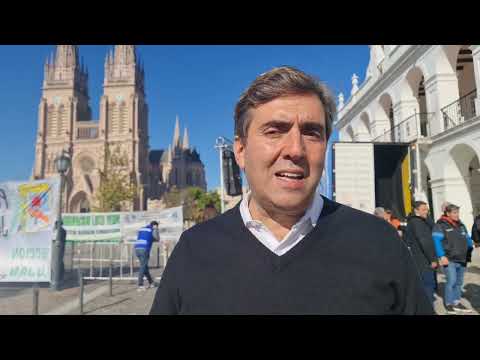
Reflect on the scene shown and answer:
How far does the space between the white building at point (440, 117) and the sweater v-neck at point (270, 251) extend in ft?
31.1

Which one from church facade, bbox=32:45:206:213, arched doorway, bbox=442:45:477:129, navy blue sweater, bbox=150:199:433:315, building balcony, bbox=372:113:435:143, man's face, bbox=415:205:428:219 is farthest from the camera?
church facade, bbox=32:45:206:213

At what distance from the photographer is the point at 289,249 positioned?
1282mm

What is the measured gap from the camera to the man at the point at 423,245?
5141 mm

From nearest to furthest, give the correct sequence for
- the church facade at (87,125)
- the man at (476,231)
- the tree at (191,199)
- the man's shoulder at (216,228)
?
the man's shoulder at (216,228) < the man at (476,231) < the tree at (191,199) < the church facade at (87,125)

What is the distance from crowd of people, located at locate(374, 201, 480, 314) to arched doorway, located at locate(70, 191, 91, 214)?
6678cm

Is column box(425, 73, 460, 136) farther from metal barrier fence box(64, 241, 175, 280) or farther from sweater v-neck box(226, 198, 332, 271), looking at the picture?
sweater v-neck box(226, 198, 332, 271)

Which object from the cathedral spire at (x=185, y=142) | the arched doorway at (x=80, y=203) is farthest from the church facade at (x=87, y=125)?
the cathedral spire at (x=185, y=142)

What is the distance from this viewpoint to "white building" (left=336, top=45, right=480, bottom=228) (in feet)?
35.3

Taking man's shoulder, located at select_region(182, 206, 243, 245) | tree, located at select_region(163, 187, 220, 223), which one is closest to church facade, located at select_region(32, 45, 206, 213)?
tree, located at select_region(163, 187, 220, 223)

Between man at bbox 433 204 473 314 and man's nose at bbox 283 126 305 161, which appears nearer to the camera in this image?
man's nose at bbox 283 126 305 161

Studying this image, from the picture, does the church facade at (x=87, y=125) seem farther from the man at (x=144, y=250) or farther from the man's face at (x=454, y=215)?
the man's face at (x=454, y=215)

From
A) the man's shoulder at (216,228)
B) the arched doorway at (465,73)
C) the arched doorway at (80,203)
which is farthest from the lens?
the arched doorway at (80,203)
